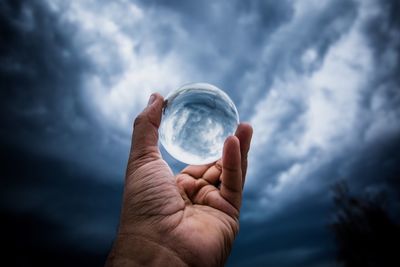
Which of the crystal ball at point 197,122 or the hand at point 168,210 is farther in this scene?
the crystal ball at point 197,122

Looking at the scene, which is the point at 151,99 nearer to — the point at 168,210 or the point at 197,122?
the point at 197,122

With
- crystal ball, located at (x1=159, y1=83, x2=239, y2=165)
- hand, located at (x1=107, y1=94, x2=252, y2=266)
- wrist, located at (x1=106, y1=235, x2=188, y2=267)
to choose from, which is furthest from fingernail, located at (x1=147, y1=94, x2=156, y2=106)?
wrist, located at (x1=106, y1=235, x2=188, y2=267)

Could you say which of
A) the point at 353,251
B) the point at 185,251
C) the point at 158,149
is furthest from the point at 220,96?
the point at 353,251

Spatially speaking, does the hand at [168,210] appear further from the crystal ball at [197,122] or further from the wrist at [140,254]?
the crystal ball at [197,122]

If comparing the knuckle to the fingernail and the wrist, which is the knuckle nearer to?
the fingernail

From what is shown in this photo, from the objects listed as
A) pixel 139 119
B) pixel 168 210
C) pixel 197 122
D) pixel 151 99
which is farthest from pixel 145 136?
pixel 168 210

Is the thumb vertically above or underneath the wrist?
above

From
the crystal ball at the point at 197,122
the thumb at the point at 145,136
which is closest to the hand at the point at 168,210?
the thumb at the point at 145,136
